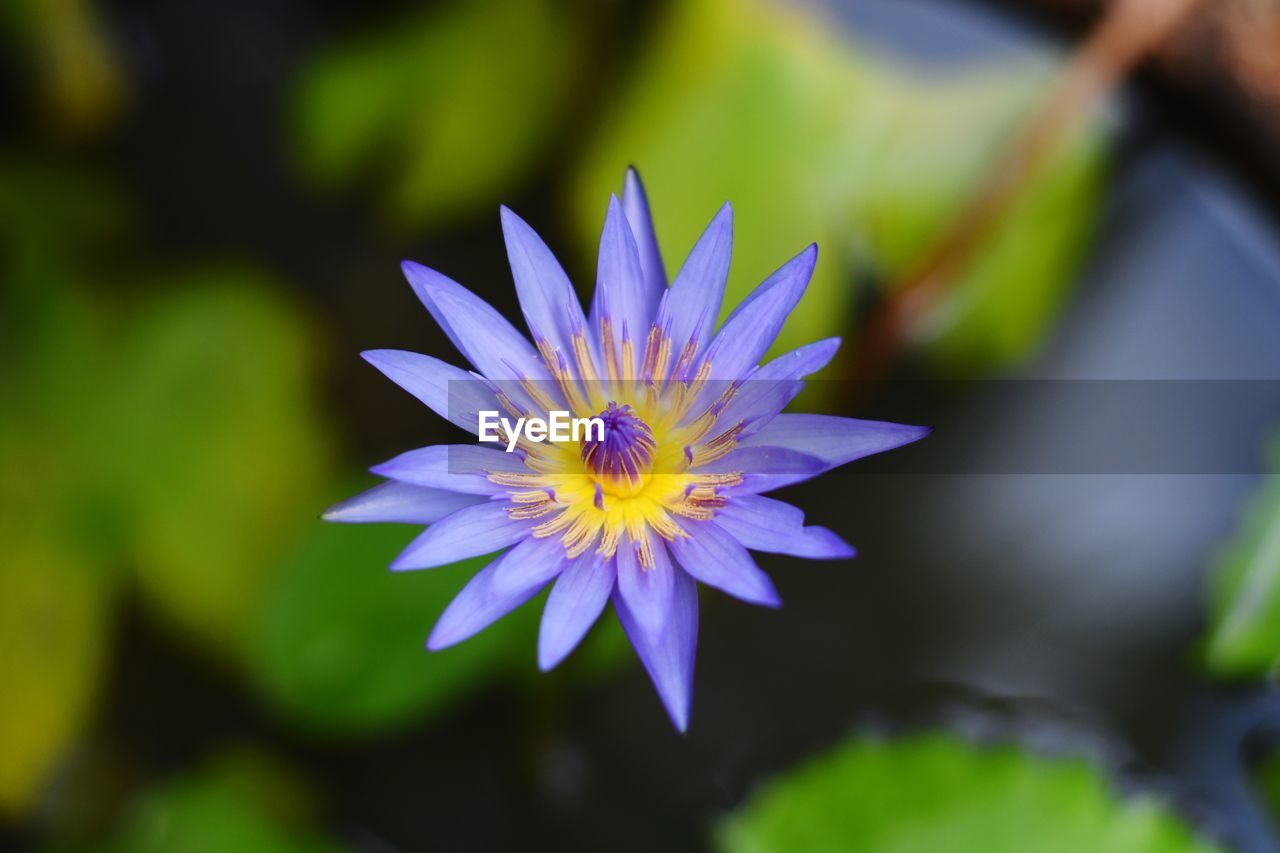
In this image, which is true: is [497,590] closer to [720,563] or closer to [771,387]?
[720,563]

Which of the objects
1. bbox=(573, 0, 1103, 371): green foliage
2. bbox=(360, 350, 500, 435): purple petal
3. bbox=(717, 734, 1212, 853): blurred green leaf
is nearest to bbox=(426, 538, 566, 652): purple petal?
bbox=(360, 350, 500, 435): purple petal

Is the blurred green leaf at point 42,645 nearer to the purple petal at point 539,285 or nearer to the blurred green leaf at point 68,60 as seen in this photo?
the blurred green leaf at point 68,60

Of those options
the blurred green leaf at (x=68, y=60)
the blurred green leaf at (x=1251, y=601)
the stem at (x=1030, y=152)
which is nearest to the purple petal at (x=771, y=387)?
the stem at (x=1030, y=152)

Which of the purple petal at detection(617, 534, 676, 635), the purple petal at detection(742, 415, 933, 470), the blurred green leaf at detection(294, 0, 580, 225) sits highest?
the blurred green leaf at detection(294, 0, 580, 225)

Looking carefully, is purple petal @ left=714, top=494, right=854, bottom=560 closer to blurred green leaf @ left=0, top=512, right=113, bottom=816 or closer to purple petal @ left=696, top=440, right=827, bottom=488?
purple petal @ left=696, top=440, right=827, bottom=488

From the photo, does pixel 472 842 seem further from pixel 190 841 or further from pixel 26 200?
pixel 26 200
